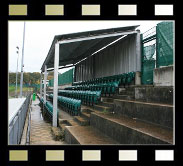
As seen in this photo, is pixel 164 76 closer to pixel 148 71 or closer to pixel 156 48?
pixel 156 48

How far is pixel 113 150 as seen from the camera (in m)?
2.09

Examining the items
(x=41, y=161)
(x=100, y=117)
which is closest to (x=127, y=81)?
(x=100, y=117)

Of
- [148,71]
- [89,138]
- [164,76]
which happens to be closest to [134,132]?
[89,138]

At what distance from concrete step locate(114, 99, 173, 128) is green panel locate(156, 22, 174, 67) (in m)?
2.57

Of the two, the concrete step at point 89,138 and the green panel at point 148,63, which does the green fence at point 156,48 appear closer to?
the green panel at point 148,63

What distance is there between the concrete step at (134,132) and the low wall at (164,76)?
6.63 feet

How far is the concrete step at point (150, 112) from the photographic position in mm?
3363

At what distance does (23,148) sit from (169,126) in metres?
2.51

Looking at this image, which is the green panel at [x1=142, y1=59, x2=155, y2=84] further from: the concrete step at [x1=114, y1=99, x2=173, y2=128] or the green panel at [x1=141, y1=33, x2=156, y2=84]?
the concrete step at [x1=114, y1=99, x2=173, y2=128]

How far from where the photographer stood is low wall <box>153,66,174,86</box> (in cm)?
513

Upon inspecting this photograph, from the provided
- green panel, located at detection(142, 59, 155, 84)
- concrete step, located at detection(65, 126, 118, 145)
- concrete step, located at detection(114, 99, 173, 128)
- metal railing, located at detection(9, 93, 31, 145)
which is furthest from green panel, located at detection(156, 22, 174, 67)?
metal railing, located at detection(9, 93, 31, 145)

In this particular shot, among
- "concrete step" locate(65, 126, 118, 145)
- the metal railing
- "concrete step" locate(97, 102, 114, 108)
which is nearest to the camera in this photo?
the metal railing

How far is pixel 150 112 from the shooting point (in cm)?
384

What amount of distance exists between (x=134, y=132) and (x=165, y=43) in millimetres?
4528
